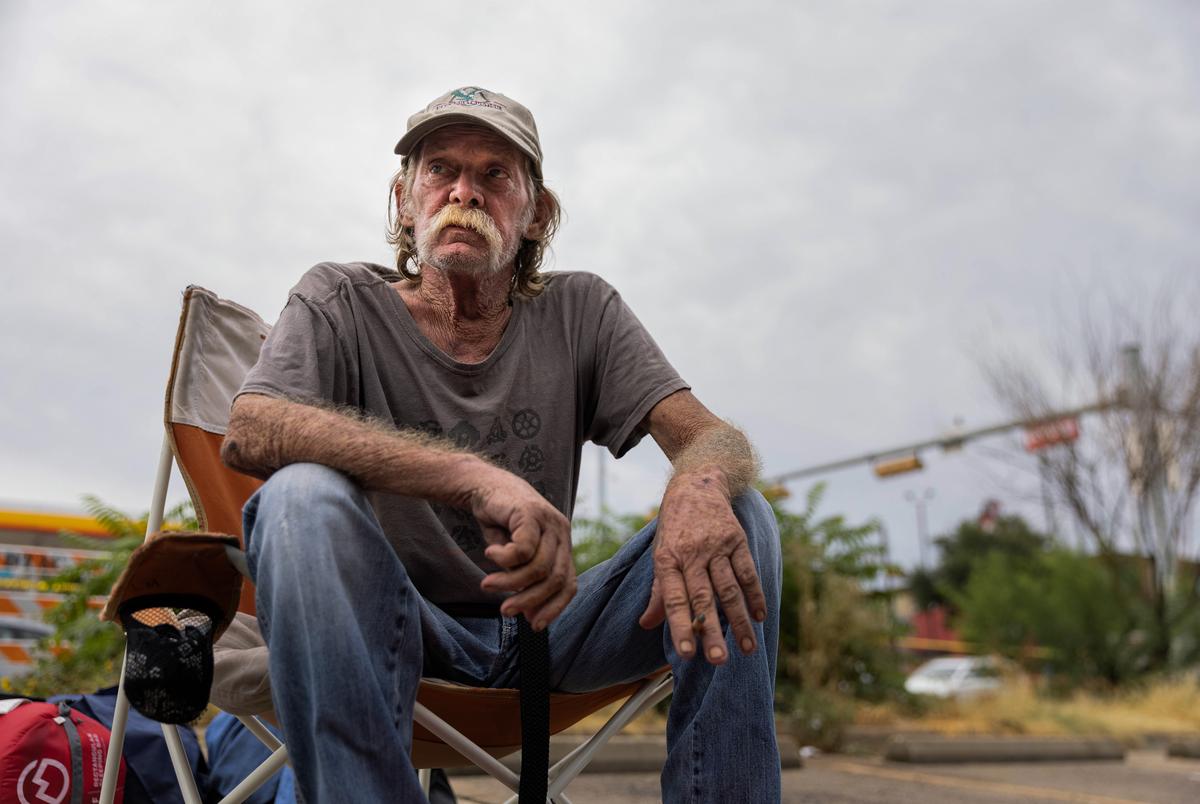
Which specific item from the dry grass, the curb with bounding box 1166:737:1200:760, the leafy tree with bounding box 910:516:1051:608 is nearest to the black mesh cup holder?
the dry grass

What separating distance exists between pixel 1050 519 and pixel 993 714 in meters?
6.86

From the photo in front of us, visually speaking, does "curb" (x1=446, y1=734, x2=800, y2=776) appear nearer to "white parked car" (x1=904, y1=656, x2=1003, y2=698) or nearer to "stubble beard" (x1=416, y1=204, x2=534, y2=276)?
"stubble beard" (x1=416, y1=204, x2=534, y2=276)

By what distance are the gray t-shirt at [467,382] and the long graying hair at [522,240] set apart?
0.06 meters

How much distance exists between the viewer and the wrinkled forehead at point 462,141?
2.40 meters

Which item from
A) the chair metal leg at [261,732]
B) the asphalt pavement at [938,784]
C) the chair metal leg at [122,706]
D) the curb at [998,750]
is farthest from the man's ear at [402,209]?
the curb at [998,750]

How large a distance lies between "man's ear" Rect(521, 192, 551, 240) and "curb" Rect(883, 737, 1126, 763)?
15.8 ft

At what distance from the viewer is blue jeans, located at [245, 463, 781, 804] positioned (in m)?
1.41

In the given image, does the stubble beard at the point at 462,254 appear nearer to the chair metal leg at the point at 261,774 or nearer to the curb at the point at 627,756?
the chair metal leg at the point at 261,774

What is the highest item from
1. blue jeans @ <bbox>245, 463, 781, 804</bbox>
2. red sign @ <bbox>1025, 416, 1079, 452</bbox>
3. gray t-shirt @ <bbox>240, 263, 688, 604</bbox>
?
red sign @ <bbox>1025, 416, 1079, 452</bbox>

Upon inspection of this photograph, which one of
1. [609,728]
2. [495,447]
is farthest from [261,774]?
[495,447]

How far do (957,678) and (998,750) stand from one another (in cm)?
1641

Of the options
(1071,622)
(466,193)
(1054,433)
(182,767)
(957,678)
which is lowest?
Answer: (957,678)

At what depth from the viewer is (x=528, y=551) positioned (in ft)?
5.16

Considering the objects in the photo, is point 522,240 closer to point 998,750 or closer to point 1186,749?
point 998,750
